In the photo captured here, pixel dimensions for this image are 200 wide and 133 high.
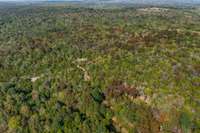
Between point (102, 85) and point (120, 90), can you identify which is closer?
point (120, 90)

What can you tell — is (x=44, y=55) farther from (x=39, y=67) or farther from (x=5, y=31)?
(x=5, y=31)

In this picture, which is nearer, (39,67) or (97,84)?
(97,84)

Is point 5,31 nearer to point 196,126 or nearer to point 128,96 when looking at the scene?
point 128,96

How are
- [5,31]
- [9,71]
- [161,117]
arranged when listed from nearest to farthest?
[161,117] < [9,71] < [5,31]

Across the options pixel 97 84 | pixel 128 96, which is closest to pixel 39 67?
pixel 97 84

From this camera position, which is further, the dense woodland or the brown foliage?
the brown foliage

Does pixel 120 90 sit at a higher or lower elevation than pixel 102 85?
higher

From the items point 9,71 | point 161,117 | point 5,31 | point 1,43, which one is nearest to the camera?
point 161,117

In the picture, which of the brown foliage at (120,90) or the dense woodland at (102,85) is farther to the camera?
the brown foliage at (120,90)
